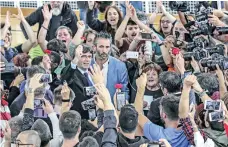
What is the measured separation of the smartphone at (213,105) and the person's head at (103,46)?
0.97 metres

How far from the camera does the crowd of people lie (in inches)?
147

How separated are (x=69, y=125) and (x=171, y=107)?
0.65 m

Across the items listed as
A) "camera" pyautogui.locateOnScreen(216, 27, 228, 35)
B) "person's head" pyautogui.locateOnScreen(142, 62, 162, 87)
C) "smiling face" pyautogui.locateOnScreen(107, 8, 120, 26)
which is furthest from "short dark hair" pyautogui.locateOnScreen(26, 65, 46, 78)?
"camera" pyautogui.locateOnScreen(216, 27, 228, 35)

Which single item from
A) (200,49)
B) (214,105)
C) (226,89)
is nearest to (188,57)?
(200,49)

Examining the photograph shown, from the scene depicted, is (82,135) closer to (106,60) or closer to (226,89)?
(106,60)


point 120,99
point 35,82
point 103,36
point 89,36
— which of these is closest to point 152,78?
point 120,99

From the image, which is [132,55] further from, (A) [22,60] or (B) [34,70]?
(A) [22,60]

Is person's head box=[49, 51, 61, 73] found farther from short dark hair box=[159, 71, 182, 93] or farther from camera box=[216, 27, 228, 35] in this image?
camera box=[216, 27, 228, 35]

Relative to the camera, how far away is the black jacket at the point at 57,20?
4.94m

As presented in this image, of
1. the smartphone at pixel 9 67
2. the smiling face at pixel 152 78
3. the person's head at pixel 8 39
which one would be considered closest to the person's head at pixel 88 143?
the smiling face at pixel 152 78

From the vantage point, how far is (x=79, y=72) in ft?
14.4

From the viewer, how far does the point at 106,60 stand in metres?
4.45

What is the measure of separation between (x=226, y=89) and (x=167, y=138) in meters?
0.67

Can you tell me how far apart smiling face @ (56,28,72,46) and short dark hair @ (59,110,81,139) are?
3.64 ft
